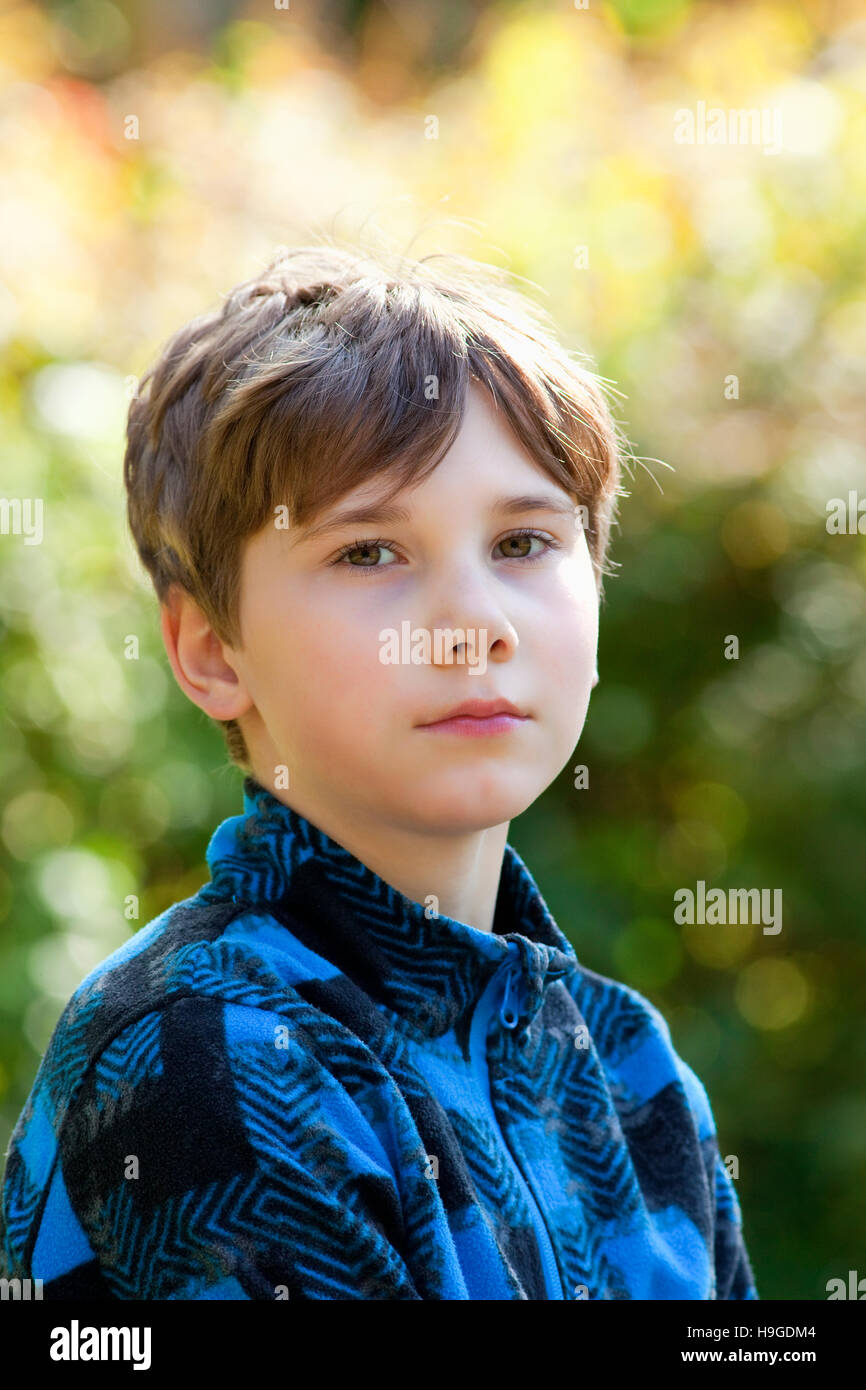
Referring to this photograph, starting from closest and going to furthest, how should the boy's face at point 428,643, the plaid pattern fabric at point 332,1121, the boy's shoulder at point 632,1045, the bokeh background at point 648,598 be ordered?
the plaid pattern fabric at point 332,1121, the boy's face at point 428,643, the boy's shoulder at point 632,1045, the bokeh background at point 648,598

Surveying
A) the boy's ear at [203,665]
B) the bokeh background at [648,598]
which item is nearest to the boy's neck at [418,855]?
the boy's ear at [203,665]

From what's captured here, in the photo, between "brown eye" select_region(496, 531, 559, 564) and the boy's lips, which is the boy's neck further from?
"brown eye" select_region(496, 531, 559, 564)

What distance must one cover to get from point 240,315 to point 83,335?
149 cm

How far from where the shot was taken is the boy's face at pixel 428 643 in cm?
132

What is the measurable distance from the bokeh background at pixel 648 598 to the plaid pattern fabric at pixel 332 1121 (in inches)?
48.3

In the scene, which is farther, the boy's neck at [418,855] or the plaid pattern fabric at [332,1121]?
the boy's neck at [418,855]

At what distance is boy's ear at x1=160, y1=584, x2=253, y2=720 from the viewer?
1518 millimetres

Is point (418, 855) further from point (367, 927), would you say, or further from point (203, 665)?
point (203, 665)

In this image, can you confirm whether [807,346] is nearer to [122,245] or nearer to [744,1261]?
[122,245]

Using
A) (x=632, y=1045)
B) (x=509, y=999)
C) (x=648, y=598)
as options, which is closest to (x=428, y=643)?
(x=509, y=999)

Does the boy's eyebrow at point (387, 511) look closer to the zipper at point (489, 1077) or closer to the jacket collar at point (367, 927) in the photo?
the jacket collar at point (367, 927)

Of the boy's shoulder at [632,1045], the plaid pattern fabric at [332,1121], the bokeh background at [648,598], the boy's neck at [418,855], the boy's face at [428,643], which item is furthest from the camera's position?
Result: the bokeh background at [648,598]

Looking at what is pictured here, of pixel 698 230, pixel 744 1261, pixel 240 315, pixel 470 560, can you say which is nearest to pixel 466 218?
pixel 698 230

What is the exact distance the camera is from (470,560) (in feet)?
4.38
